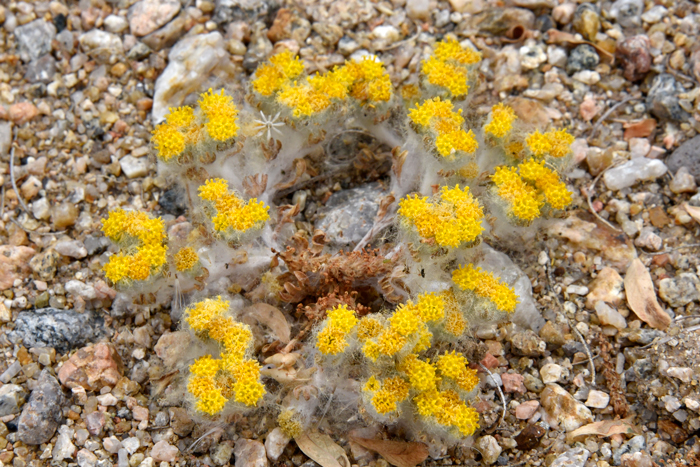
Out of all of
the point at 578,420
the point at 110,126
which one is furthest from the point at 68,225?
the point at 578,420

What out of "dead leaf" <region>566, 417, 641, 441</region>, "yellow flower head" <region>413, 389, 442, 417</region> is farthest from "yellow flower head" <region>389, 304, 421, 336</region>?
"dead leaf" <region>566, 417, 641, 441</region>

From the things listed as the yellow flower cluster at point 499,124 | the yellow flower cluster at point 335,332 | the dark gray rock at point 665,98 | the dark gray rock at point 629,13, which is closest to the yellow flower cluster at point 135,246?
the yellow flower cluster at point 335,332

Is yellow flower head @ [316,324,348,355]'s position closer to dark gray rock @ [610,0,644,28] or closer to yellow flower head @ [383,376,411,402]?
yellow flower head @ [383,376,411,402]

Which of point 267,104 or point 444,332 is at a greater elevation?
point 267,104

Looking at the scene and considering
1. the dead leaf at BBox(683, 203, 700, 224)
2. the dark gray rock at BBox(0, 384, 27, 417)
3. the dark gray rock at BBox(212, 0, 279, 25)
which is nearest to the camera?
the dark gray rock at BBox(0, 384, 27, 417)

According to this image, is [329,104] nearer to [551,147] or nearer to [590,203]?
[551,147]
